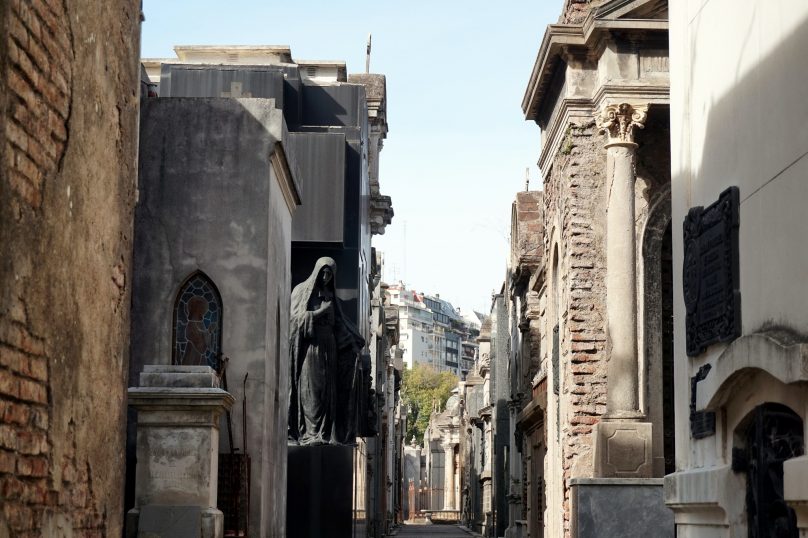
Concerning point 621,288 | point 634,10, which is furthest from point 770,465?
point 634,10

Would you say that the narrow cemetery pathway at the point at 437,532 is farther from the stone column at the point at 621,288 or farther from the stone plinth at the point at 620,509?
the stone plinth at the point at 620,509

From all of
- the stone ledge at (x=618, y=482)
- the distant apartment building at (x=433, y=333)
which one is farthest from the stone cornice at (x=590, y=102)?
the distant apartment building at (x=433, y=333)

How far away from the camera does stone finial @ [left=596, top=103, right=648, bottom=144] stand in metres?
20.8

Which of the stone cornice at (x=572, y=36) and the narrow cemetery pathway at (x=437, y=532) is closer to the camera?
the stone cornice at (x=572, y=36)

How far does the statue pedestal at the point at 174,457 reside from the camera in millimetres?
10797

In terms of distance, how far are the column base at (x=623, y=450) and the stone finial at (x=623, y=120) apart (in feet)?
13.7

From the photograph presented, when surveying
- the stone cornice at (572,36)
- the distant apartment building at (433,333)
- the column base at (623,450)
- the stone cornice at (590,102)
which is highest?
the distant apartment building at (433,333)

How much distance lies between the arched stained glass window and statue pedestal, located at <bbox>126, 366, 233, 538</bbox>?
3528 mm

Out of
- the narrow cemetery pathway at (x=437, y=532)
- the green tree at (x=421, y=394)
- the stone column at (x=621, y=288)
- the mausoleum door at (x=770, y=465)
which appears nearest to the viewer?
the mausoleum door at (x=770, y=465)

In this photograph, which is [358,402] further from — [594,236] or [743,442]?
[743,442]

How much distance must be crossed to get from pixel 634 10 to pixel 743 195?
36.6ft

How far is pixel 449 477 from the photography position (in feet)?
323

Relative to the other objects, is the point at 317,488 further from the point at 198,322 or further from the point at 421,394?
the point at 421,394

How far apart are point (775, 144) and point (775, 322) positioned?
3.80 ft
